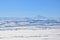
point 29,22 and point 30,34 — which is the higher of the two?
point 29,22

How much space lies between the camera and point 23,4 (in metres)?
2.42

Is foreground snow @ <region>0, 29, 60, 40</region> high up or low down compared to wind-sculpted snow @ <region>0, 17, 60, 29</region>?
down

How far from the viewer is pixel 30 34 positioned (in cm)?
238

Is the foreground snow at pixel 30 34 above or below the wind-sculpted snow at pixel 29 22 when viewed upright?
below

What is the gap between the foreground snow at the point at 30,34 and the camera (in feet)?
7.79

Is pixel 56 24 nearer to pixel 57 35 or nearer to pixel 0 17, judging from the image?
pixel 57 35

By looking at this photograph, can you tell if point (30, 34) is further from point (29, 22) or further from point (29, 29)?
point (29, 22)

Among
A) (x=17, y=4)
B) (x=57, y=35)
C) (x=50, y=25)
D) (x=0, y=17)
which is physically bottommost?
(x=57, y=35)

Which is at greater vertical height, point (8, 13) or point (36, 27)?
point (8, 13)

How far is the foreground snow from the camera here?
93.4 inches

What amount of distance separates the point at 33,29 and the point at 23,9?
0.32m

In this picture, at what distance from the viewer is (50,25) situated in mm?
2426

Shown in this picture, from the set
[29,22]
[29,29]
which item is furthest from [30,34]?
[29,22]

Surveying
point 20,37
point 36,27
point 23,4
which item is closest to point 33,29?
point 36,27
